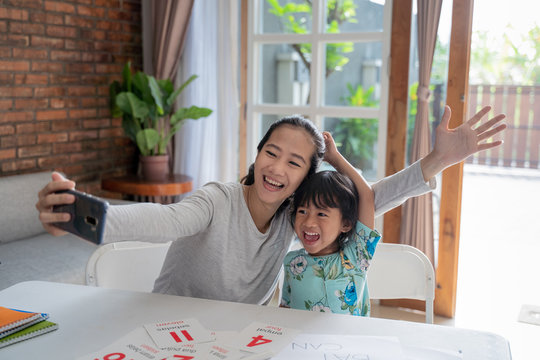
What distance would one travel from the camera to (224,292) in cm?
154

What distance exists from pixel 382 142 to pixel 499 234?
6.02ft

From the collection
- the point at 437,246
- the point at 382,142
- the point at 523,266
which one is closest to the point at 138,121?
the point at 382,142

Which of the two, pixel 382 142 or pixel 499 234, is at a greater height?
pixel 382 142

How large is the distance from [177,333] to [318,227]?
0.56 metres

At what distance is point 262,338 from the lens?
1.18m

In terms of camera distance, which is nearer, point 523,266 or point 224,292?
point 224,292

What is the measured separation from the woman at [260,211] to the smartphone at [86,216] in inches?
14.9

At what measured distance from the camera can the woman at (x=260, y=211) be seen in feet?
5.06

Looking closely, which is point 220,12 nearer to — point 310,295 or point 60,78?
point 60,78

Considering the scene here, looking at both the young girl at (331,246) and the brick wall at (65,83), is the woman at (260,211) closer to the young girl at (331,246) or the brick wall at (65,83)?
the young girl at (331,246)

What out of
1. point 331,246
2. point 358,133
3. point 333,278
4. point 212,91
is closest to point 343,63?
point 358,133

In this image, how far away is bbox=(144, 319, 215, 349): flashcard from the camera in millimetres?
1152

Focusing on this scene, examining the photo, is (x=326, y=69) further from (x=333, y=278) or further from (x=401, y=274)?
(x=333, y=278)

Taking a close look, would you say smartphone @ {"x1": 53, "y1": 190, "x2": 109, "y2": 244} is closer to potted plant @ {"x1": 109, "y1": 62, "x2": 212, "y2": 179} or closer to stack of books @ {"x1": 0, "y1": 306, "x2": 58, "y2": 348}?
stack of books @ {"x1": 0, "y1": 306, "x2": 58, "y2": 348}
